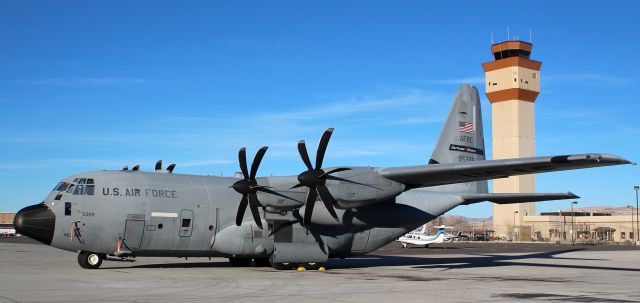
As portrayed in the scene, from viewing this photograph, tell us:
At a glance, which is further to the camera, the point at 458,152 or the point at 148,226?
the point at 458,152

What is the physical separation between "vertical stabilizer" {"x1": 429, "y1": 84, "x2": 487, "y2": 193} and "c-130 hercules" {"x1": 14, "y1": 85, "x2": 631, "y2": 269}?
4244 mm

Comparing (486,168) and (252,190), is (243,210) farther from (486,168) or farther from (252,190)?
(486,168)

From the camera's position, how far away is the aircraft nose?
22219 mm

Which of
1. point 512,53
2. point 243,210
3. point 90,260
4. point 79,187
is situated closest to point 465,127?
point 243,210

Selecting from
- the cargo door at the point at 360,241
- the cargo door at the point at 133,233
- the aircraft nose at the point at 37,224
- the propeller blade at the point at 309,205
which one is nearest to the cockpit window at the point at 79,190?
the aircraft nose at the point at 37,224

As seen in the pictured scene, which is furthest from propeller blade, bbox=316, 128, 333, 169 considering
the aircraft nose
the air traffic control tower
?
the air traffic control tower

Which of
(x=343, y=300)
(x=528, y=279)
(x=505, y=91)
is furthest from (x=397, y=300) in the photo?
(x=505, y=91)

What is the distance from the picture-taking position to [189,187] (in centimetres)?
2469

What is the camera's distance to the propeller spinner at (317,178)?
75.5 ft

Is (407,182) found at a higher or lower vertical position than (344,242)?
higher

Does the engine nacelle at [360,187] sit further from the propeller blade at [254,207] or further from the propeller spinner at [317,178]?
the propeller blade at [254,207]

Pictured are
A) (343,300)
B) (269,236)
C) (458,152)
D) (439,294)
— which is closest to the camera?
(343,300)

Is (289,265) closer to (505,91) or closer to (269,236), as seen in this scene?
(269,236)

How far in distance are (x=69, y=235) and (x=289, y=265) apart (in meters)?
8.10
